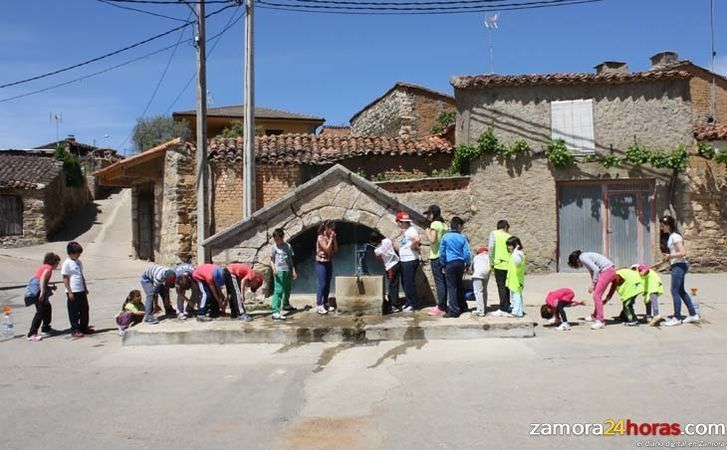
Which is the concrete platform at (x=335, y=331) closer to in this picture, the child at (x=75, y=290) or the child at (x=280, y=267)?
the child at (x=280, y=267)

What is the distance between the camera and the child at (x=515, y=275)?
8.93m

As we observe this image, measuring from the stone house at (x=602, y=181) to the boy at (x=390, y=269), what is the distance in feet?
18.8

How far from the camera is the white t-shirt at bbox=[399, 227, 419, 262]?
9430 millimetres

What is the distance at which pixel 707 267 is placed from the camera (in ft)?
48.3

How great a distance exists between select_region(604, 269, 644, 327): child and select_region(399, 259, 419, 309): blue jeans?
112 inches

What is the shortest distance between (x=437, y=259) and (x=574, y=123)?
299 inches

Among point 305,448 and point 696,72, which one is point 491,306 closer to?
point 305,448

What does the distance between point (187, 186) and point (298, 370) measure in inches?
433

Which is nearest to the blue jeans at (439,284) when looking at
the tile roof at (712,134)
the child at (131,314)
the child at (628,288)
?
the child at (628,288)

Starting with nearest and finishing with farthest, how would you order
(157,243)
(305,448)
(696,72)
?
1. (305,448)
2. (157,243)
3. (696,72)

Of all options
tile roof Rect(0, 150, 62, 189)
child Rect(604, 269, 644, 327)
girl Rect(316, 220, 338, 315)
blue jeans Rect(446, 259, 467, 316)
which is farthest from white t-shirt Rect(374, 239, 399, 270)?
tile roof Rect(0, 150, 62, 189)

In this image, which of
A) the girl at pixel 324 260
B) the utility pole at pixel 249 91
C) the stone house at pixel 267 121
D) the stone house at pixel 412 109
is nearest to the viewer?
the girl at pixel 324 260

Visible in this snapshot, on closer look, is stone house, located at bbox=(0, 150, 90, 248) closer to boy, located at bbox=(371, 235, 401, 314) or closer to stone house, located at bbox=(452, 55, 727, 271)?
stone house, located at bbox=(452, 55, 727, 271)

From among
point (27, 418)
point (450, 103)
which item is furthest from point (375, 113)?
point (27, 418)
